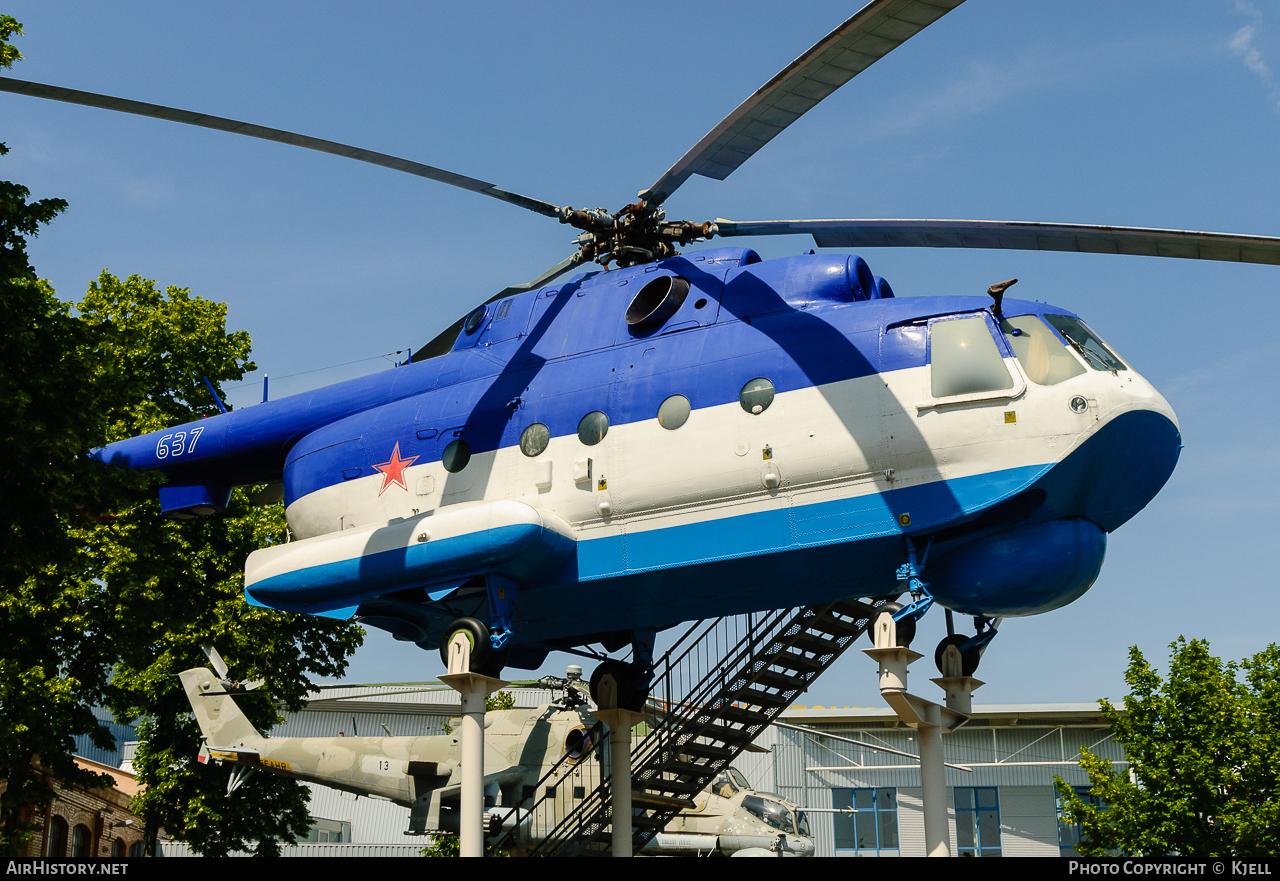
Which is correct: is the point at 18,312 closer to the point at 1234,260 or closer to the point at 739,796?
the point at 1234,260

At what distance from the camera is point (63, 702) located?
24.1m

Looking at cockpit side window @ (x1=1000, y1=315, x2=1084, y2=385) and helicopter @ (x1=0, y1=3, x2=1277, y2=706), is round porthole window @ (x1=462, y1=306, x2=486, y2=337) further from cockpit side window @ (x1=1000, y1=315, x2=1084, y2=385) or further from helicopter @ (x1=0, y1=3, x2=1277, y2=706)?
cockpit side window @ (x1=1000, y1=315, x2=1084, y2=385)

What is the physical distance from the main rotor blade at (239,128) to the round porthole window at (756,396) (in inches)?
178

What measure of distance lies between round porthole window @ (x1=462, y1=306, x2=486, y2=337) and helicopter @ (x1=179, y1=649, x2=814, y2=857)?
394 inches

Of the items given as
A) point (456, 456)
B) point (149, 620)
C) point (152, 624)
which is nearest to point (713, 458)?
point (456, 456)

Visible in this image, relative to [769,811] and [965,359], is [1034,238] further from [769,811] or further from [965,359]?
[769,811]

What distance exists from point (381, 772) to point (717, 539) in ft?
50.5

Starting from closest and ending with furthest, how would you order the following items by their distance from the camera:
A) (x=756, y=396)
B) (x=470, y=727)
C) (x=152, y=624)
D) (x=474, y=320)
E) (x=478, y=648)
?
(x=756, y=396) < (x=470, y=727) < (x=478, y=648) < (x=474, y=320) < (x=152, y=624)

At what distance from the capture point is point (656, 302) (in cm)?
1689

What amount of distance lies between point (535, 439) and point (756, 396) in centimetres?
330

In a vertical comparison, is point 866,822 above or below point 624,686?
below

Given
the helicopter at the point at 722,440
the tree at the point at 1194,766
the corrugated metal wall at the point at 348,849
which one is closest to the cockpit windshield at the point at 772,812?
the tree at the point at 1194,766

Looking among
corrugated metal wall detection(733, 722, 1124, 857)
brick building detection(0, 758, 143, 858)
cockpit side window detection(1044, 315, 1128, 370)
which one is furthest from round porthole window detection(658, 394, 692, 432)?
corrugated metal wall detection(733, 722, 1124, 857)

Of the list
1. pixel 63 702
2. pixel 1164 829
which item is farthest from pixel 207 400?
pixel 1164 829
